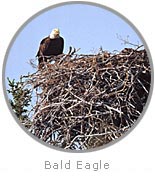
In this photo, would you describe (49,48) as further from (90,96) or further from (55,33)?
(90,96)

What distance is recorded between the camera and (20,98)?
1340 mm

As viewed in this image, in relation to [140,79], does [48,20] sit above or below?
above

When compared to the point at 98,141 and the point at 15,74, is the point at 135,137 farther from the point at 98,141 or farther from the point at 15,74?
the point at 15,74

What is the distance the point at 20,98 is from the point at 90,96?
0.69ft

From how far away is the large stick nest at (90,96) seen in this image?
4.38 feet

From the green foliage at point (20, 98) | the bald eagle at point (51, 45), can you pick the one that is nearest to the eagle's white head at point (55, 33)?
the bald eagle at point (51, 45)

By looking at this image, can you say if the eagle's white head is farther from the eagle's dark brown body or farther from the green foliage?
the green foliage

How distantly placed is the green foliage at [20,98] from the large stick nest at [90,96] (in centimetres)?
3

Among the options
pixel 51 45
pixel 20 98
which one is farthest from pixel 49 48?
pixel 20 98

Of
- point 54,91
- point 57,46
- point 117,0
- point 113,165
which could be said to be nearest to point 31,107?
point 54,91

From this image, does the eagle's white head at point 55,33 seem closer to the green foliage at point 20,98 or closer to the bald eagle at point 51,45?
the bald eagle at point 51,45

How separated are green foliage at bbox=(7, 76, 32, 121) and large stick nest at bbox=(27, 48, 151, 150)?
0.09ft

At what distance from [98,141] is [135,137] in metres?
0.11

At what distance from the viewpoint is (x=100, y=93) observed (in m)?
1.34
